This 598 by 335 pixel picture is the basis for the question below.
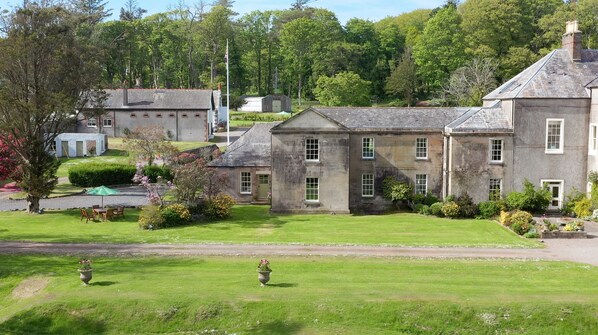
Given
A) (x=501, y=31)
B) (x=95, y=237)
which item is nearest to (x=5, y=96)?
(x=95, y=237)

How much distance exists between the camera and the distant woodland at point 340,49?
83062 mm

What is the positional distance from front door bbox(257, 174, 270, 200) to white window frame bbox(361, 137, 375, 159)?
7.36m

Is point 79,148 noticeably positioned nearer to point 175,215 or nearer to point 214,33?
point 175,215

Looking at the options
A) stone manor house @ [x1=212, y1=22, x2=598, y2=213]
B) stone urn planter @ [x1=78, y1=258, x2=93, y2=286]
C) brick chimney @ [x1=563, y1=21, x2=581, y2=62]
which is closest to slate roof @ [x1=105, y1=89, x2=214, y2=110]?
stone manor house @ [x1=212, y1=22, x2=598, y2=213]

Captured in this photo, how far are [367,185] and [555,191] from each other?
12.6 m

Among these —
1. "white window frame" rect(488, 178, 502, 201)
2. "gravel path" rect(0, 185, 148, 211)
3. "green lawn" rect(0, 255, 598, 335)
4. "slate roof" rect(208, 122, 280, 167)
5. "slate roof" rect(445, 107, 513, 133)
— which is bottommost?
"green lawn" rect(0, 255, 598, 335)

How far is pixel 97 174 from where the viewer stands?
50500 mm

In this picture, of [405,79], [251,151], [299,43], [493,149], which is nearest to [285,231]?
[251,151]

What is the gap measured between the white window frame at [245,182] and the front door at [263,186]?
704mm

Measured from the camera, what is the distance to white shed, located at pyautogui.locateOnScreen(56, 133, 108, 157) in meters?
62.7

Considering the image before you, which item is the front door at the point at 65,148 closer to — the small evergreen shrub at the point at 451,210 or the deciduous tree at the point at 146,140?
the deciduous tree at the point at 146,140

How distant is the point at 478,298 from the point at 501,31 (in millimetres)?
71128

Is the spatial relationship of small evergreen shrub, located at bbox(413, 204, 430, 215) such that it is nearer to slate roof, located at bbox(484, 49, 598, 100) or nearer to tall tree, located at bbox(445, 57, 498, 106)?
slate roof, located at bbox(484, 49, 598, 100)

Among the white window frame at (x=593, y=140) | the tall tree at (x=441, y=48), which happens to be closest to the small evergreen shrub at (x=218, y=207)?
the white window frame at (x=593, y=140)
